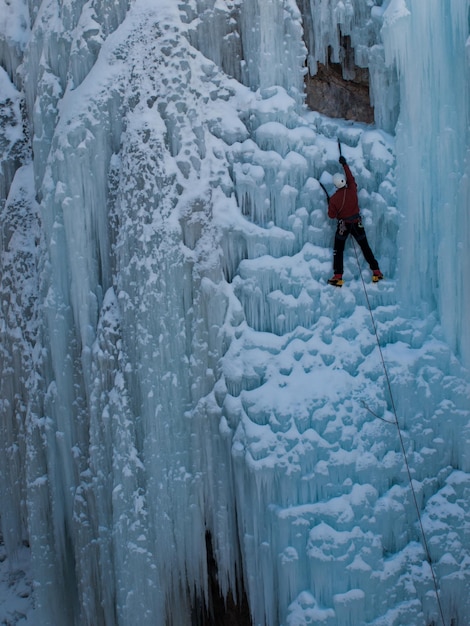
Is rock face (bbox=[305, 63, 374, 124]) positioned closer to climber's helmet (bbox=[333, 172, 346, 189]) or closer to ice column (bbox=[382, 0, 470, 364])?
ice column (bbox=[382, 0, 470, 364])

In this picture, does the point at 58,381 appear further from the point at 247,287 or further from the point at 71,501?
the point at 247,287

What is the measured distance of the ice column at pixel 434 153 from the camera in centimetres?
398

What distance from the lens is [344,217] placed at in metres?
3.88

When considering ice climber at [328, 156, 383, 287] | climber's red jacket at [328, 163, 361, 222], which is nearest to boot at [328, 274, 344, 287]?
ice climber at [328, 156, 383, 287]

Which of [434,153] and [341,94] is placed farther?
[341,94]

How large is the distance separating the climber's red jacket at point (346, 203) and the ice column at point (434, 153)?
376 millimetres

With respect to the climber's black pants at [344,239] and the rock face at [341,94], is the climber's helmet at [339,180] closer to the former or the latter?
the climber's black pants at [344,239]

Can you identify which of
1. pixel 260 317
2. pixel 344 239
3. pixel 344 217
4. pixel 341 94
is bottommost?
pixel 260 317

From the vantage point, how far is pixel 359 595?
3717 millimetres

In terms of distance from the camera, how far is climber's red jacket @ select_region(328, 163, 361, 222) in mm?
3855

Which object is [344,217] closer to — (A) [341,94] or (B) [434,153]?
(B) [434,153]

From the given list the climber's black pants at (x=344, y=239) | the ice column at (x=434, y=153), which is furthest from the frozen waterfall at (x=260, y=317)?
the climber's black pants at (x=344, y=239)

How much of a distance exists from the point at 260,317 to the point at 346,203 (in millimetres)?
828

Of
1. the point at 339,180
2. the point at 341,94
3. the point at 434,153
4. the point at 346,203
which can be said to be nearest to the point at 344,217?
the point at 346,203
